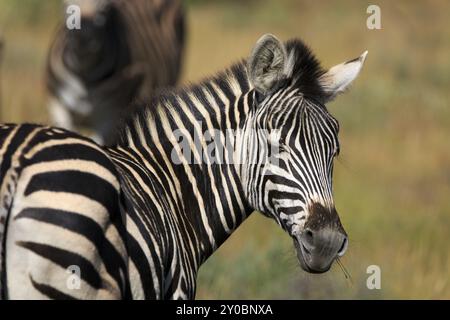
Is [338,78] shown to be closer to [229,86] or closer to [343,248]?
[229,86]

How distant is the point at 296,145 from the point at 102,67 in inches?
302

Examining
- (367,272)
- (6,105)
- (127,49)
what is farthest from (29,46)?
(367,272)

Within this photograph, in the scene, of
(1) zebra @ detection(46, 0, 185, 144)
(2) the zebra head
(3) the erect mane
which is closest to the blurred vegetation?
(2) the zebra head

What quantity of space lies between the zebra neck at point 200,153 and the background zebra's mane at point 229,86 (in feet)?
0.03

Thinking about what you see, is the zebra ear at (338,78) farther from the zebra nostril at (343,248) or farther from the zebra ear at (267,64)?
the zebra nostril at (343,248)

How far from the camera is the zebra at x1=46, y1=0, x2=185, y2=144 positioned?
36.1 ft

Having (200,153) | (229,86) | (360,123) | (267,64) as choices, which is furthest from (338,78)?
(360,123)

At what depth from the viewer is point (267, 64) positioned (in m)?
4.48

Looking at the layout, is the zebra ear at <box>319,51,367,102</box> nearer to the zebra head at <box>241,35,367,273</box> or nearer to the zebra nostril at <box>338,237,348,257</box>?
the zebra head at <box>241,35,367,273</box>

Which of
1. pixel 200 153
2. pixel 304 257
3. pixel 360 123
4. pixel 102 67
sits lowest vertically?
pixel 304 257

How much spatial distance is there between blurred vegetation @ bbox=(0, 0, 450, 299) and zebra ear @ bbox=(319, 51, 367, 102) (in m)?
0.82

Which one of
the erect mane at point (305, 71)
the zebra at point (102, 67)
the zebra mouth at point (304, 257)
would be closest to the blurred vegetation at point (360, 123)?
the zebra mouth at point (304, 257)

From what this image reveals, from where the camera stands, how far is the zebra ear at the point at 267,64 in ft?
14.4

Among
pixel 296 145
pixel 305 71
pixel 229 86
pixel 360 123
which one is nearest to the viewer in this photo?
pixel 296 145
